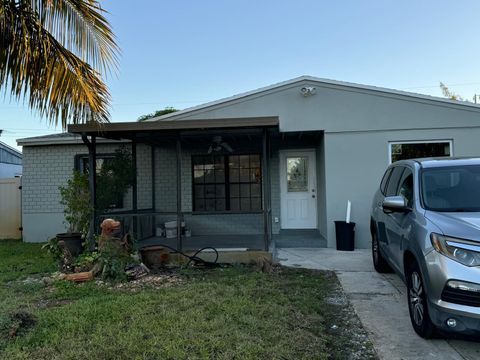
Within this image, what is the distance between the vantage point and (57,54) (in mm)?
5652

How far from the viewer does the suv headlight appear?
3.17 meters

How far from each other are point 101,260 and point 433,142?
739 cm

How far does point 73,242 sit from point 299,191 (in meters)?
5.80

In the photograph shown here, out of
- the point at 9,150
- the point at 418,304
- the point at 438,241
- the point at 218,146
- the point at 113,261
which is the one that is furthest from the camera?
the point at 9,150

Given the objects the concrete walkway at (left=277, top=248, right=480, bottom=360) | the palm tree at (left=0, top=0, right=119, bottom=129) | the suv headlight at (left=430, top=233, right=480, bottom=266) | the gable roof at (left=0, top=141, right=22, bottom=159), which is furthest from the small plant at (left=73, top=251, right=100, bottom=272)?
the gable roof at (left=0, top=141, right=22, bottom=159)

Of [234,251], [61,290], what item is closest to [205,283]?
[234,251]

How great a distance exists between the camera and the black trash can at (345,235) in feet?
28.0

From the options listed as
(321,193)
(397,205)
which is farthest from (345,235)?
(397,205)

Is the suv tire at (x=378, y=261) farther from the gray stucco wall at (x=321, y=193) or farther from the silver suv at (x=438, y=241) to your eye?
the gray stucco wall at (x=321, y=193)

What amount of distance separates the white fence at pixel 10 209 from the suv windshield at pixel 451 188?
11923 mm

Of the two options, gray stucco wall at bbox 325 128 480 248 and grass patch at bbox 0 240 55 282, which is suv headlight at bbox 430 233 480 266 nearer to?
gray stucco wall at bbox 325 128 480 248

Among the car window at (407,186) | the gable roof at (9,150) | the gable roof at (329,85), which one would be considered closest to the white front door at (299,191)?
the gable roof at (329,85)

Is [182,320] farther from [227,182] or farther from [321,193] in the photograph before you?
[227,182]

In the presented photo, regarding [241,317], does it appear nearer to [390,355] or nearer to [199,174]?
[390,355]
